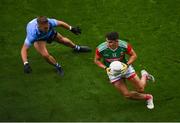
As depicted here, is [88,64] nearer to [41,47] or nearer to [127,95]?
[41,47]

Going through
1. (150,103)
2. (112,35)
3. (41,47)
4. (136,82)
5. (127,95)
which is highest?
(112,35)

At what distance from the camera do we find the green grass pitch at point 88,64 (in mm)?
11695

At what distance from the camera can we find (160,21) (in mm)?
15211

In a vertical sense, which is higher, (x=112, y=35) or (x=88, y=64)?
(x=112, y=35)

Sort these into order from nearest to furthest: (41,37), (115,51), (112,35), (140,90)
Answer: (112,35) < (115,51) < (140,90) < (41,37)

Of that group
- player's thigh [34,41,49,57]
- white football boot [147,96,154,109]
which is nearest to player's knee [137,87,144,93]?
white football boot [147,96,154,109]

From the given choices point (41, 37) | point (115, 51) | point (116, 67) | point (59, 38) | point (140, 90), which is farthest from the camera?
point (59, 38)

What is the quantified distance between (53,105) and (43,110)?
288 mm

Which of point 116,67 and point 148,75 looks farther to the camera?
point 148,75

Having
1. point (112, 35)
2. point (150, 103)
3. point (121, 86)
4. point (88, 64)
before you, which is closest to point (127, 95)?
point (121, 86)

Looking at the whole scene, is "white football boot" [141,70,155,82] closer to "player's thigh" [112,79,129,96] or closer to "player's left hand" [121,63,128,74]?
"player's thigh" [112,79,129,96]

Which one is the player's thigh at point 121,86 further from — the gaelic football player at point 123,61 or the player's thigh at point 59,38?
the player's thigh at point 59,38

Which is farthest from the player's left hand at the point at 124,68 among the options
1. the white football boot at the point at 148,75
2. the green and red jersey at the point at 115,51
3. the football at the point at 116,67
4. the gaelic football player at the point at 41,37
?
the gaelic football player at the point at 41,37

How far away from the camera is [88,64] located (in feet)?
44.4
